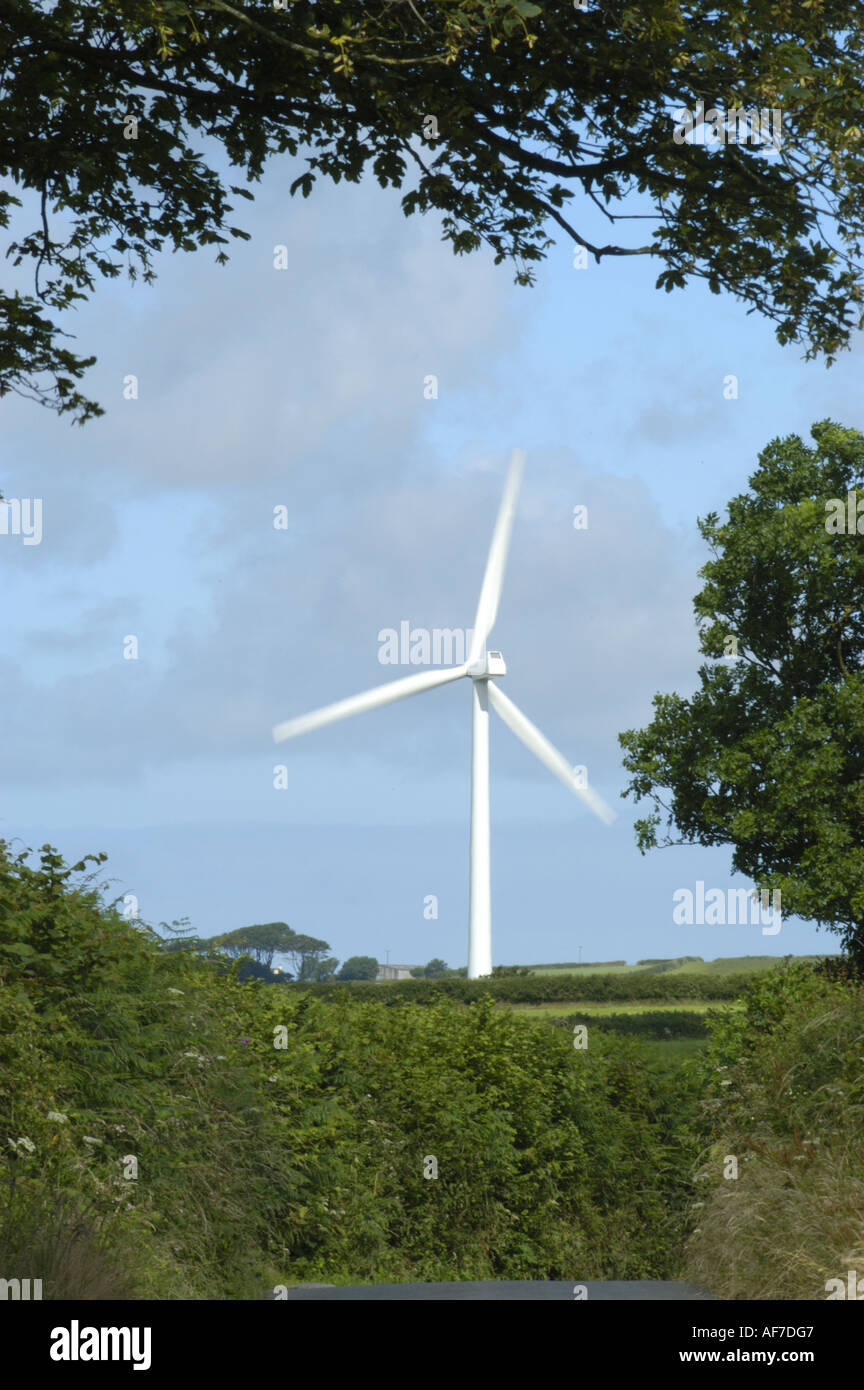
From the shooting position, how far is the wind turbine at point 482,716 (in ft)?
76.8

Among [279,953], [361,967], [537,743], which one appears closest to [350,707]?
[537,743]

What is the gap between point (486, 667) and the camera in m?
28.9

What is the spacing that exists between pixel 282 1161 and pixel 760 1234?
14.1 ft

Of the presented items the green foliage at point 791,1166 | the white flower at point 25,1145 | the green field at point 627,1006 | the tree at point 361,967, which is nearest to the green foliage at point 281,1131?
the white flower at point 25,1145

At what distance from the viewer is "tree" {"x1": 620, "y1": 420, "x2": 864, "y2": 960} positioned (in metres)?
Result: 27.3

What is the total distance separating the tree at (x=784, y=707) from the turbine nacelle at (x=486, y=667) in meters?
3.49

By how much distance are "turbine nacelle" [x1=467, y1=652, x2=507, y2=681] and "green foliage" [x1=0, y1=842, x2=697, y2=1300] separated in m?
12.9

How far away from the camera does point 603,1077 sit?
15.5 metres

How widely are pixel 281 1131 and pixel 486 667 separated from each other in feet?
60.8

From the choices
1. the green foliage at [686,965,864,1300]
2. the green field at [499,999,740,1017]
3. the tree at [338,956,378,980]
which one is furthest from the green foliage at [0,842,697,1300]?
the tree at [338,956,378,980]

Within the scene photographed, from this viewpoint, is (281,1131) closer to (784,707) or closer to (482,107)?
(482,107)

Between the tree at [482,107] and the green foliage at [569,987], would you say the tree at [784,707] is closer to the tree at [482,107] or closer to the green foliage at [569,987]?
the green foliage at [569,987]

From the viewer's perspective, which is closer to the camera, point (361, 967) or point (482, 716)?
point (482, 716)
